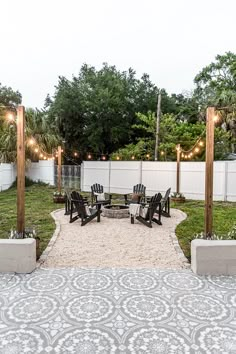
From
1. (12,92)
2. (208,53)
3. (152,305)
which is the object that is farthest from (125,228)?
(12,92)

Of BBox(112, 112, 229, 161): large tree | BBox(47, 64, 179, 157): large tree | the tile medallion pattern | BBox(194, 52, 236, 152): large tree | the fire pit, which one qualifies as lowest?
the tile medallion pattern

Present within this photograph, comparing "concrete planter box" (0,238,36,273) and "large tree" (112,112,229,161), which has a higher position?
"large tree" (112,112,229,161)

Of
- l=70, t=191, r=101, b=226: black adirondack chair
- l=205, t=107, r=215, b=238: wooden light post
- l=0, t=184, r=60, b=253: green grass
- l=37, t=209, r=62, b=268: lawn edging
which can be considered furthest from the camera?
l=70, t=191, r=101, b=226: black adirondack chair

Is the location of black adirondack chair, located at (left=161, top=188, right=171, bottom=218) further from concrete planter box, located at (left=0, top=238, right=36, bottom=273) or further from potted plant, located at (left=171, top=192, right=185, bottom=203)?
concrete planter box, located at (left=0, top=238, right=36, bottom=273)

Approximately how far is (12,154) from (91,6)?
9172 mm

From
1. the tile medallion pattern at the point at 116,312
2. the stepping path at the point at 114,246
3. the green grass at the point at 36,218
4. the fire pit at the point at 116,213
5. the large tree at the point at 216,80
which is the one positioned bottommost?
the tile medallion pattern at the point at 116,312

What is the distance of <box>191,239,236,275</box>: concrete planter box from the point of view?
365cm

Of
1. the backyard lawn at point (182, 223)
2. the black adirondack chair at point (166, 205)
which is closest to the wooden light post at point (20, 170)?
the backyard lawn at point (182, 223)

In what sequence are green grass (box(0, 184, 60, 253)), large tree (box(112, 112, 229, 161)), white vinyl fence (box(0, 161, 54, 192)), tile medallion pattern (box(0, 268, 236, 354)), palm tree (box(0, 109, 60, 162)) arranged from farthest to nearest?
palm tree (box(0, 109, 60, 162))
white vinyl fence (box(0, 161, 54, 192))
large tree (box(112, 112, 229, 161))
green grass (box(0, 184, 60, 253))
tile medallion pattern (box(0, 268, 236, 354))

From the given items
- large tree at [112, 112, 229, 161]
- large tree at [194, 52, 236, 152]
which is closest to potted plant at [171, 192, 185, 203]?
large tree at [112, 112, 229, 161]

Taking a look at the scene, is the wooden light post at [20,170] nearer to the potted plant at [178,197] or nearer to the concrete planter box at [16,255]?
the concrete planter box at [16,255]

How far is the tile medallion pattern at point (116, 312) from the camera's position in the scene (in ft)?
7.58

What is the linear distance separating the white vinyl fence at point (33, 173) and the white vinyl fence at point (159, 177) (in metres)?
2.73

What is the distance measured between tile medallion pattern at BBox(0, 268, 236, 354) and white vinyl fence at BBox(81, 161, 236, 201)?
7.36 metres
